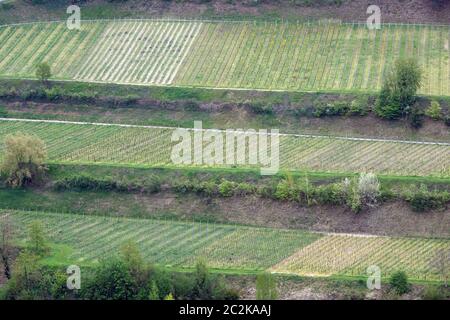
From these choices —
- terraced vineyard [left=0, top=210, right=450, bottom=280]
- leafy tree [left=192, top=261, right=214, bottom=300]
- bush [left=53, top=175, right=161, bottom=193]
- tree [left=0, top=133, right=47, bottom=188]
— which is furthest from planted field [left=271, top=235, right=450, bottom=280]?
tree [left=0, top=133, right=47, bottom=188]

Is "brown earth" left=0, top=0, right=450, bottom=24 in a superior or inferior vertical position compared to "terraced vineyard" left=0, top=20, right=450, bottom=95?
superior

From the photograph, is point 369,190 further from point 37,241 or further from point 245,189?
point 37,241

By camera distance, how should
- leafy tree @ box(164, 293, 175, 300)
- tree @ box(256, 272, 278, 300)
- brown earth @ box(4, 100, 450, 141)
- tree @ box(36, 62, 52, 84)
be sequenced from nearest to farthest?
tree @ box(256, 272, 278, 300) → leafy tree @ box(164, 293, 175, 300) → brown earth @ box(4, 100, 450, 141) → tree @ box(36, 62, 52, 84)

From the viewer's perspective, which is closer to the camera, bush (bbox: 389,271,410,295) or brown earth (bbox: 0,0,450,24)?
bush (bbox: 389,271,410,295)

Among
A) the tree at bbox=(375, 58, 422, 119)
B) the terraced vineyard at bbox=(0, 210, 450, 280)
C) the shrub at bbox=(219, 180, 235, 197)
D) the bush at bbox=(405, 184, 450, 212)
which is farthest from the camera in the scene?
the tree at bbox=(375, 58, 422, 119)

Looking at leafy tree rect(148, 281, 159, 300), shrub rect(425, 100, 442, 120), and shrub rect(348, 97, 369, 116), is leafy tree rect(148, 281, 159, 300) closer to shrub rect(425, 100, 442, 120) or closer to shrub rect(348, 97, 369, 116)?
shrub rect(348, 97, 369, 116)

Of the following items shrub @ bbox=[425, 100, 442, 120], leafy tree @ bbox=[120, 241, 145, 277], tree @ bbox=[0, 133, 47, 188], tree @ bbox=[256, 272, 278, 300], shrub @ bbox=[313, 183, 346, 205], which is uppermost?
shrub @ bbox=[425, 100, 442, 120]

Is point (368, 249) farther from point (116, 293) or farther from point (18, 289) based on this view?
point (18, 289)

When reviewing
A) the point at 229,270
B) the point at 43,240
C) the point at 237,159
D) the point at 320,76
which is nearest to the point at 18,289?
the point at 43,240
